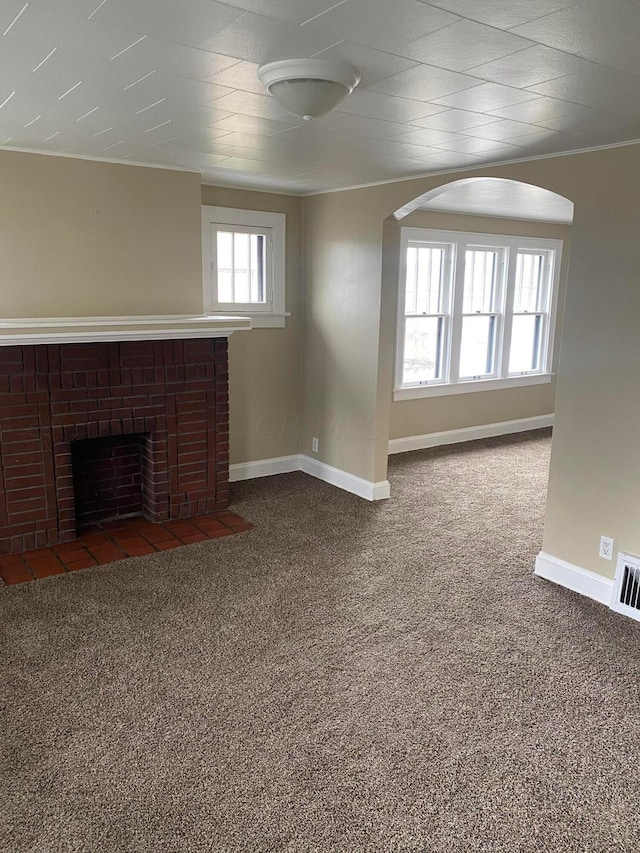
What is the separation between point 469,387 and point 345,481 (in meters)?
2.22

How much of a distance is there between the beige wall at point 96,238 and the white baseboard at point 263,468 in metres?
1.46

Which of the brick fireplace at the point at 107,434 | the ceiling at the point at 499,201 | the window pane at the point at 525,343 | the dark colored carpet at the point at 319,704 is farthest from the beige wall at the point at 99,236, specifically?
the window pane at the point at 525,343

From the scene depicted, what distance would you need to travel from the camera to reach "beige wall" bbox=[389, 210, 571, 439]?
20.5ft

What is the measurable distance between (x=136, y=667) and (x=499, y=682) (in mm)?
1532

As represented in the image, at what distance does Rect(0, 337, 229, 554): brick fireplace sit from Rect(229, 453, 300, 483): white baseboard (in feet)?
2.17

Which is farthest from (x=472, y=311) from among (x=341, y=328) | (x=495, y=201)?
(x=341, y=328)

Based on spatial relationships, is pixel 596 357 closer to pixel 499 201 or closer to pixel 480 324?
pixel 499 201

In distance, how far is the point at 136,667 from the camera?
278 cm

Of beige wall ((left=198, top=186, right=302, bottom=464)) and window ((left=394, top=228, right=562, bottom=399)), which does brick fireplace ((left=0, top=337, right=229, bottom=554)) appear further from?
window ((left=394, top=228, right=562, bottom=399))

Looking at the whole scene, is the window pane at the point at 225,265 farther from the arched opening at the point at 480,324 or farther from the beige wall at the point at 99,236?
the arched opening at the point at 480,324

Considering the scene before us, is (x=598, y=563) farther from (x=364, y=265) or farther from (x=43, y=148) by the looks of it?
(x=43, y=148)

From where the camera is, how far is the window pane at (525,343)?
7.14 m

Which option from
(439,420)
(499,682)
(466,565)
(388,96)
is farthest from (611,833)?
(439,420)

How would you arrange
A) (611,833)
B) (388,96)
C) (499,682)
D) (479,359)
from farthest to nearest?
(479,359)
(499,682)
(388,96)
(611,833)
